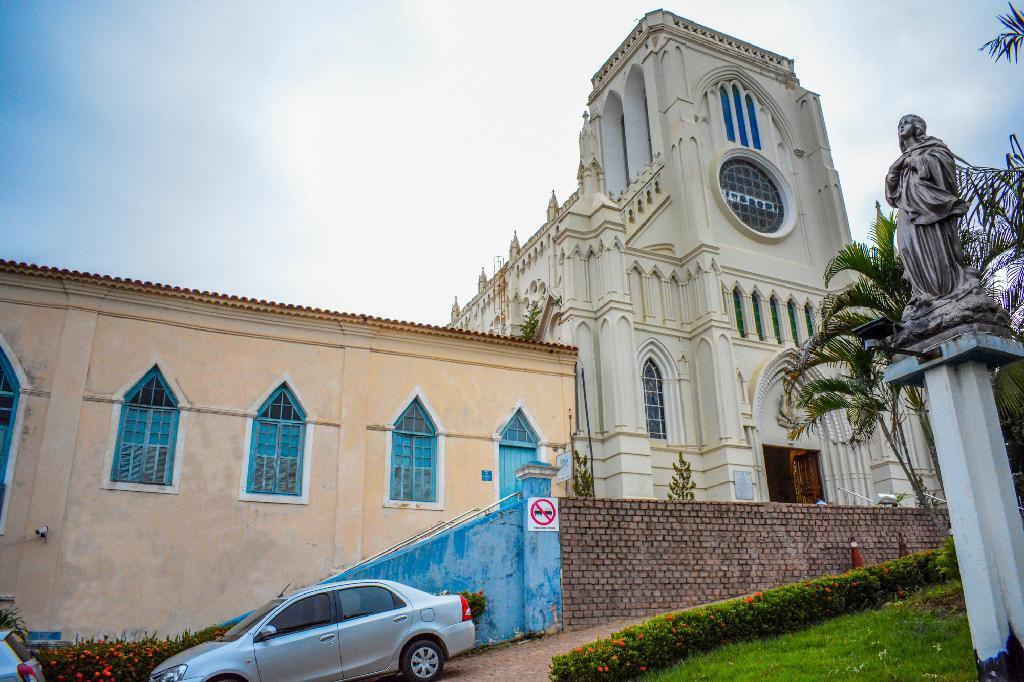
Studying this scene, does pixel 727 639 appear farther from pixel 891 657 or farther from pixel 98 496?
pixel 98 496

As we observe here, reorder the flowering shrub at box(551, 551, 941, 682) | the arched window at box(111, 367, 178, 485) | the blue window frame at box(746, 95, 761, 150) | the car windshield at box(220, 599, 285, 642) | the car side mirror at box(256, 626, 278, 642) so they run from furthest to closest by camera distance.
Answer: the blue window frame at box(746, 95, 761, 150) < the arched window at box(111, 367, 178, 485) < the car windshield at box(220, 599, 285, 642) < the car side mirror at box(256, 626, 278, 642) < the flowering shrub at box(551, 551, 941, 682)

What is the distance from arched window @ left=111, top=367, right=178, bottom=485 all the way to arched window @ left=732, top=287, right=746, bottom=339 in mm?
17150

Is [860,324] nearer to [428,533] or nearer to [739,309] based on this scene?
[428,533]

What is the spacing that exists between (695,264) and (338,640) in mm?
18580

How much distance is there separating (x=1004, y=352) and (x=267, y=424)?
12784 millimetres

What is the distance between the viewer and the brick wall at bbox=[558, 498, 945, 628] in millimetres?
13094

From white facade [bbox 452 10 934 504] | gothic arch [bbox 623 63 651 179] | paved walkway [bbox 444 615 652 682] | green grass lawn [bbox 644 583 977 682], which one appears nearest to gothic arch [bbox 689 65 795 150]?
white facade [bbox 452 10 934 504]

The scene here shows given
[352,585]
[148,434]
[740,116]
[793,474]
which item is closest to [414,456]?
[148,434]

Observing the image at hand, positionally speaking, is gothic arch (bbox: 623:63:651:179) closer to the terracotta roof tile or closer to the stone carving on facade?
the stone carving on facade

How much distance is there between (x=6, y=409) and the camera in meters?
13.9

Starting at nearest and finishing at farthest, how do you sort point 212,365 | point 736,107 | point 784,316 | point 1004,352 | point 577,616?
point 1004,352, point 577,616, point 212,365, point 784,316, point 736,107

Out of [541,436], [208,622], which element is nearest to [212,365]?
[208,622]

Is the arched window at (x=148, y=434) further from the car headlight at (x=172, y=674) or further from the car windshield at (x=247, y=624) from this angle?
the car headlight at (x=172, y=674)

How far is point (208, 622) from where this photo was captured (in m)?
14.1
